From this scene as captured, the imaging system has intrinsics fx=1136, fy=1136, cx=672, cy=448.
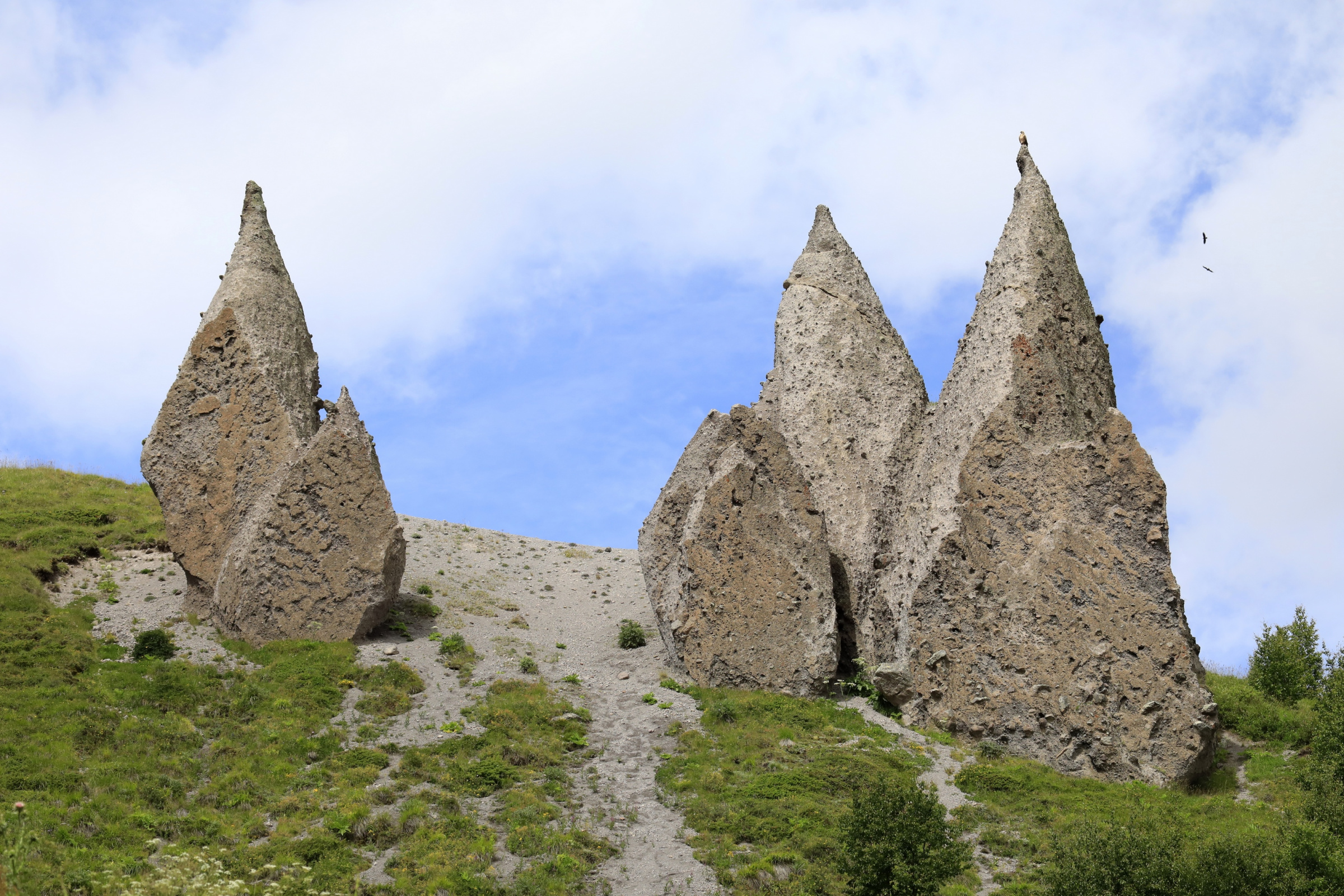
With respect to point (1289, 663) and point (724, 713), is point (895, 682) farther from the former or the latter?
point (1289, 663)

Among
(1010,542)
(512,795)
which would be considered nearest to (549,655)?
(512,795)

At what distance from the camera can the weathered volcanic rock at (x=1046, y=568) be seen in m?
30.8

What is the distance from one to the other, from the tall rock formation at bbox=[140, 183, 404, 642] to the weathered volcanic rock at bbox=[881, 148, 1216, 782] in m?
17.9

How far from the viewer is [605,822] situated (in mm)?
27734

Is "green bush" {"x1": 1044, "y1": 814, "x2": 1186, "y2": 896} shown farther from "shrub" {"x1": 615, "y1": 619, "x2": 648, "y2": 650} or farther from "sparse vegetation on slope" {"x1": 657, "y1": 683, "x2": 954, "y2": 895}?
"shrub" {"x1": 615, "y1": 619, "x2": 648, "y2": 650}

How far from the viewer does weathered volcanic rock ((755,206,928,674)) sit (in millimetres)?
37594

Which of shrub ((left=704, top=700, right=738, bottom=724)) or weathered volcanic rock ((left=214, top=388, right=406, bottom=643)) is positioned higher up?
weathered volcanic rock ((left=214, top=388, right=406, bottom=643))

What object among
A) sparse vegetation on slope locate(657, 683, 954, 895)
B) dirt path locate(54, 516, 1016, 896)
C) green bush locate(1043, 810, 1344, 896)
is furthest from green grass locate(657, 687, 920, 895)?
green bush locate(1043, 810, 1344, 896)

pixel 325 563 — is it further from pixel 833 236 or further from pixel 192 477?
pixel 833 236

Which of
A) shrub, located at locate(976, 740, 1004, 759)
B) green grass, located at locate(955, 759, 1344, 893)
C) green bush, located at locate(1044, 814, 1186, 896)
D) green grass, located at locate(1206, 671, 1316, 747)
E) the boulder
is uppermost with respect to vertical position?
the boulder

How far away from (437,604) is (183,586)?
30.7 ft

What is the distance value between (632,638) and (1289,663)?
71.2 ft

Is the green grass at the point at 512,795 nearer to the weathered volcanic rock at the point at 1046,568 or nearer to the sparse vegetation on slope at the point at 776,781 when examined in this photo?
the sparse vegetation on slope at the point at 776,781

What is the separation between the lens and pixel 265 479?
133 feet
